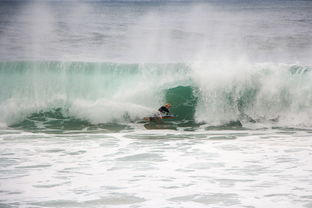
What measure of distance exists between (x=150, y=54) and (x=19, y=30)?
11.6 meters

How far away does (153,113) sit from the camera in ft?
47.2

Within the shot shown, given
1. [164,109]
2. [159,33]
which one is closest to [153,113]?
[164,109]

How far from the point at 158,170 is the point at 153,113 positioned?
617 centimetres

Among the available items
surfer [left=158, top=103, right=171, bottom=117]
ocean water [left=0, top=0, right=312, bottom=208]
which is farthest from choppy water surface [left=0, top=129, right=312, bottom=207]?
surfer [left=158, top=103, right=171, bottom=117]

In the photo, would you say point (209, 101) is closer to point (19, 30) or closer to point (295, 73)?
point (295, 73)

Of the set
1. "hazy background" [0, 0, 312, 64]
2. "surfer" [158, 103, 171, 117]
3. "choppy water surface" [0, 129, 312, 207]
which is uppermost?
"hazy background" [0, 0, 312, 64]

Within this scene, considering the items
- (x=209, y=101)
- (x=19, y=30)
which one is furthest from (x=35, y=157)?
(x=19, y=30)

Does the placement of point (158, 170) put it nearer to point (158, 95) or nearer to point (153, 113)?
point (153, 113)

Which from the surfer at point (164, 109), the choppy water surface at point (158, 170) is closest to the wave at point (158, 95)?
the surfer at point (164, 109)

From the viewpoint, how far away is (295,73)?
1563 cm

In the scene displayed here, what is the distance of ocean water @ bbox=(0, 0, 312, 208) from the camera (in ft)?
23.6

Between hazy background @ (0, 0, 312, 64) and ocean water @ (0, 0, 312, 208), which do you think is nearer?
ocean water @ (0, 0, 312, 208)

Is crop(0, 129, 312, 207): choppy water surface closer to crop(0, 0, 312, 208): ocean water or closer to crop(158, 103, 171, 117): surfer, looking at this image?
crop(0, 0, 312, 208): ocean water

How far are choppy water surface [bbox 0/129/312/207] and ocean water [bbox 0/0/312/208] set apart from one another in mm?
23
